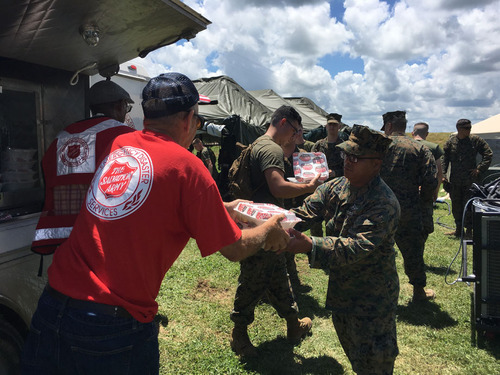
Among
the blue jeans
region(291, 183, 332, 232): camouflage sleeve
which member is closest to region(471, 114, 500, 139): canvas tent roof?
region(291, 183, 332, 232): camouflage sleeve

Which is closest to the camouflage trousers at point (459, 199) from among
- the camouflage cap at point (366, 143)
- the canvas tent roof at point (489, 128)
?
the camouflage cap at point (366, 143)

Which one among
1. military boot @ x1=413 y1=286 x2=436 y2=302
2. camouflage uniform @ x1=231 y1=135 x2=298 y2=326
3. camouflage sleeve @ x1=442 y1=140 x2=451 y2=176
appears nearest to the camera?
camouflage uniform @ x1=231 y1=135 x2=298 y2=326

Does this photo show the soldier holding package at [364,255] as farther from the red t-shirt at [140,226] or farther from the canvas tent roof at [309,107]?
the canvas tent roof at [309,107]

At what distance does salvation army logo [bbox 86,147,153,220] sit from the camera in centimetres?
154

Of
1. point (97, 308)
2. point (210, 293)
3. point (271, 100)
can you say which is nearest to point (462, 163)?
point (210, 293)

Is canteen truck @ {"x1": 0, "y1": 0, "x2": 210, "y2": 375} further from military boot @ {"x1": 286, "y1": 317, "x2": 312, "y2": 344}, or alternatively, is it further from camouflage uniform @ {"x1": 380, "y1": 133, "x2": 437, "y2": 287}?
camouflage uniform @ {"x1": 380, "y1": 133, "x2": 437, "y2": 287}

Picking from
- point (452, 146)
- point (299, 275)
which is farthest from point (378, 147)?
point (452, 146)

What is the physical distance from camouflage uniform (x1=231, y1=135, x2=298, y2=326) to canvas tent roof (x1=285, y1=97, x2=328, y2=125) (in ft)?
46.1

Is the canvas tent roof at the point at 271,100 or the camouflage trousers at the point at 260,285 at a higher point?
the canvas tent roof at the point at 271,100

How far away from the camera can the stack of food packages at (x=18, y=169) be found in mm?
2988

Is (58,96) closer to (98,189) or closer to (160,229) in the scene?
(98,189)

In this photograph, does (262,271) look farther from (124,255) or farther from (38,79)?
(38,79)

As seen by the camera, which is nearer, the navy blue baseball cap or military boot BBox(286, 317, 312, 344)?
the navy blue baseball cap

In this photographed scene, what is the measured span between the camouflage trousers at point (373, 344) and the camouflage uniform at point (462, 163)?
6846mm
